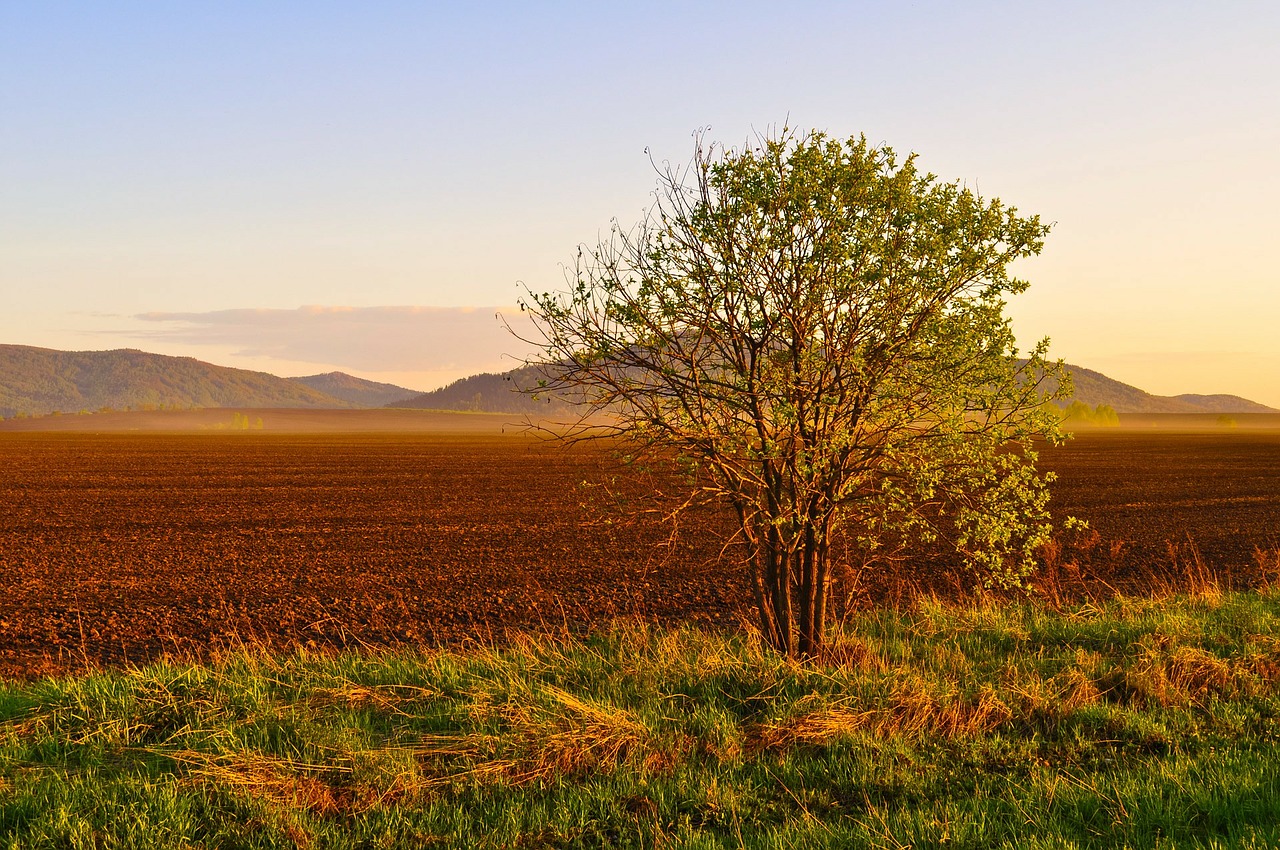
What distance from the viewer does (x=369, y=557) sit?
23.4 metres

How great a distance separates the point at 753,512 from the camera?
30.5 ft

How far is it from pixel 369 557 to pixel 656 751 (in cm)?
1816

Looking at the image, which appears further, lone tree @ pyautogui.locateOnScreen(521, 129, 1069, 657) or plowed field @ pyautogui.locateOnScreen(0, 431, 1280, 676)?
plowed field @ pyautogui.locateOnScreen(0, 431, 1280, 676)

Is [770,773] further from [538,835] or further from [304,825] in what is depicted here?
[304,825]

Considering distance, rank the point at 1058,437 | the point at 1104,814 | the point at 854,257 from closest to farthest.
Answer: the point at 1104,814, the point at 854,257, the point at 1058,437

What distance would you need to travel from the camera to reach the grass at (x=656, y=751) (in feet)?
18.6

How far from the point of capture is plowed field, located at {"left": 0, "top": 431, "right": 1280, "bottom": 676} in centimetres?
1509

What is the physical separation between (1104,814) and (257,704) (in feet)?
22.0

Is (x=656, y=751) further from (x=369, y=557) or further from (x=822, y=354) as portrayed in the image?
(x=369, y=557)

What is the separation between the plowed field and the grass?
1.89m

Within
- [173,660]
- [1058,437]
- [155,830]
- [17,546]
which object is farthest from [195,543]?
[1058,437]

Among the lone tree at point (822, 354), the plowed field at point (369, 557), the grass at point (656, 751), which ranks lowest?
the plowed field at point (369, 557)

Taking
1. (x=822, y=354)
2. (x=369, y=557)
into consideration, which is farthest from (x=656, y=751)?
(x=369, y=557)

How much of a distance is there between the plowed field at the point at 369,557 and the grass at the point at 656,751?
6.20 ft
